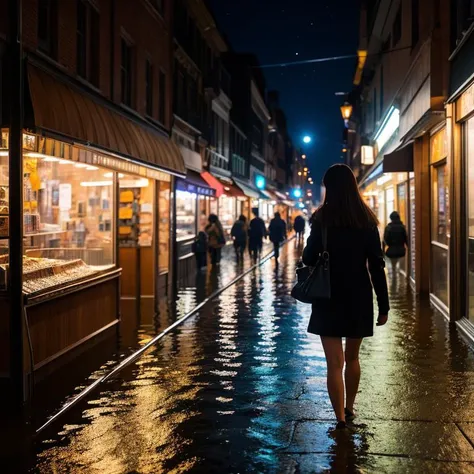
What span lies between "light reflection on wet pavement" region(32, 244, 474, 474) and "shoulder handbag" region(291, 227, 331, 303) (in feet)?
3.69

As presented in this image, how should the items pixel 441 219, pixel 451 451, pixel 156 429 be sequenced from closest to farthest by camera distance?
1. pixel 451 451
2. pixel 156 429
3. pixel 441 219

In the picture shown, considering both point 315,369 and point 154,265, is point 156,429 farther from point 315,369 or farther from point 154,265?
point 154,265

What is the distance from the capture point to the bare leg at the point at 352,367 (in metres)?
6.29

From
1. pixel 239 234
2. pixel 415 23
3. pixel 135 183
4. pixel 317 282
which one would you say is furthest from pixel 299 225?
pixel 317 282

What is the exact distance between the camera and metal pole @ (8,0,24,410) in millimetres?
7273

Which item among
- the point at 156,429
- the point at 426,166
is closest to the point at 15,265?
the point at 156,429

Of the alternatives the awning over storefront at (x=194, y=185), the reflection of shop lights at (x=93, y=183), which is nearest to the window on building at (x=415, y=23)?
the awning over storefront at (x=194, y=185)

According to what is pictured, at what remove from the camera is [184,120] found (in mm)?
25859

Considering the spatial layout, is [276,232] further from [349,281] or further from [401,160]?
[349,281]

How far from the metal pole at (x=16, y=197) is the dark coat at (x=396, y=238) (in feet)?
39.5

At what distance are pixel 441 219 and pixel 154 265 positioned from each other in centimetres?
614

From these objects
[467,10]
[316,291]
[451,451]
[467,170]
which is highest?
[467,10]

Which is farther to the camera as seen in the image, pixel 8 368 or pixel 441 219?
pixel 441 219

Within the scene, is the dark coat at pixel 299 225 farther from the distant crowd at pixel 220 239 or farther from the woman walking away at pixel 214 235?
the woman walking away at pixel 214 235
